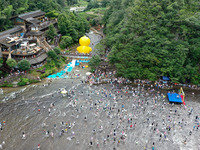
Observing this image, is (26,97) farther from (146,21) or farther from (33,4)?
(33,4)

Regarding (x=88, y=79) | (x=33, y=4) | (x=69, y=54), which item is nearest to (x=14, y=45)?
(x=69, y=54)

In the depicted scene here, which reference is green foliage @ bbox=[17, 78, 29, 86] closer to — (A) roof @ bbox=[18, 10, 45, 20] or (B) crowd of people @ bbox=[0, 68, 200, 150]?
(B) crowd of people @ bbox=[0, 68, 200, 150]

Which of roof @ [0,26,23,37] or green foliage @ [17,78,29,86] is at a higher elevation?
roof @ [0,26,23,37]

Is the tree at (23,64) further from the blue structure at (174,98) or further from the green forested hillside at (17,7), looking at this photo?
the blue structure at (174,98)

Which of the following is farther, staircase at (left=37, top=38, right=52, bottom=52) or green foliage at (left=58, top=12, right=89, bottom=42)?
green foliage at (left=58, top=12, right=89, bottom=42)

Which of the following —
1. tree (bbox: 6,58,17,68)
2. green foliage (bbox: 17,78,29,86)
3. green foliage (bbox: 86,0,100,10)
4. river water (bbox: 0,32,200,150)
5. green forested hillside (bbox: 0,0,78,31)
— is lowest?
river water (bbox: 0,32,200,150)

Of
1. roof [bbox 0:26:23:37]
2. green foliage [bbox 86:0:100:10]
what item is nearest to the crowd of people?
roof [bbox 0:26:23:37]

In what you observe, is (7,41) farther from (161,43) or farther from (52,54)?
(161,43)
